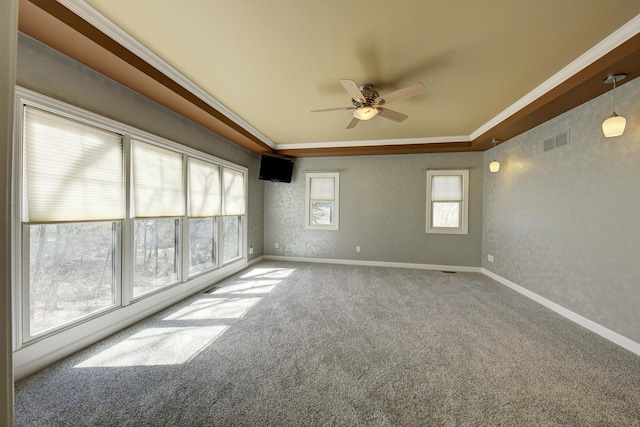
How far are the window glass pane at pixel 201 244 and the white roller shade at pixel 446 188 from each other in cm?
458

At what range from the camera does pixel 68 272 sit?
7.39 ft

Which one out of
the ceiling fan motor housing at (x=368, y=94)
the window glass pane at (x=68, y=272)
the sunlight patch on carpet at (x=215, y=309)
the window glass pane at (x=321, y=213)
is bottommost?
the sunlight patch on carpet at (x=215, y=309)

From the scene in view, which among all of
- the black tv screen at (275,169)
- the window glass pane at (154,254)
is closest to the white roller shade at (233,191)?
the black tv screen at (275,169)

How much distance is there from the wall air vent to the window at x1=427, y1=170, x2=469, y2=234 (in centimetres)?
170

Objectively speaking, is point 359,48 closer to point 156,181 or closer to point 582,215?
point 156,181

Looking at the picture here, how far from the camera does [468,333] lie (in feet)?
8.69

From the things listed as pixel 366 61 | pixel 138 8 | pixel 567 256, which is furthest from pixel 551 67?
pixel 138 8

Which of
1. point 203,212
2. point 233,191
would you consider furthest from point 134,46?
point 233,191

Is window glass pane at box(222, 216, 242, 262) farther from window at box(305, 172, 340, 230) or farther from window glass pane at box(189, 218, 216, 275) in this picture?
window at box(305, 172, 340, 230)

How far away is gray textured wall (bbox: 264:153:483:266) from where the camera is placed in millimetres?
5184

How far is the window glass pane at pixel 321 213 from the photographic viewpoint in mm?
5859

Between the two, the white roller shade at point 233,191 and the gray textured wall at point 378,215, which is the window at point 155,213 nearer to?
the white roller shade at point 233,191

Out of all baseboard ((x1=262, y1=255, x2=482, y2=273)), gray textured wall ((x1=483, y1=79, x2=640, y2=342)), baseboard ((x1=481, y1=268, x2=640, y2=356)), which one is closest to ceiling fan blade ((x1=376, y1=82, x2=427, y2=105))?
gray textured wall ((x1=483, y1=79, x2=640, y2=342))

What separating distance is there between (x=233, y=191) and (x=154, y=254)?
1.98m
